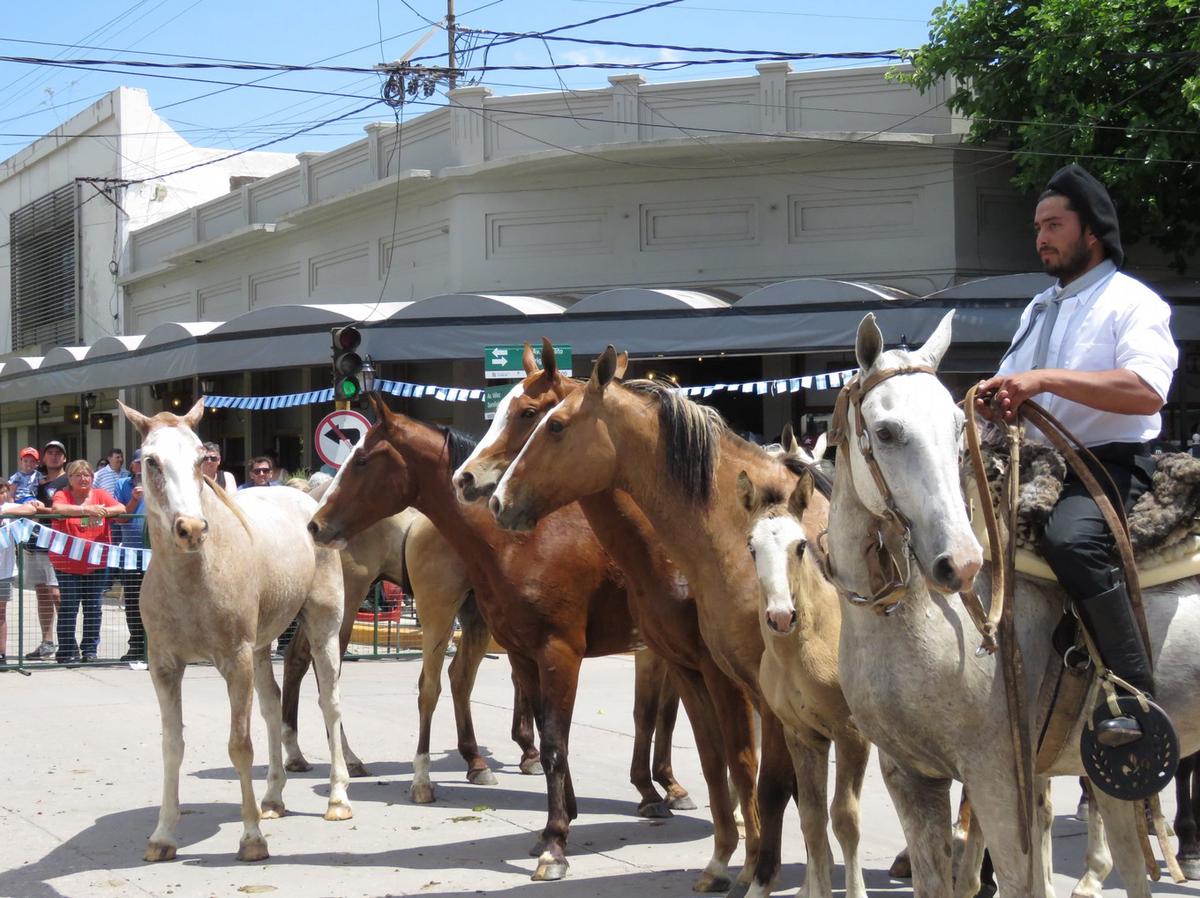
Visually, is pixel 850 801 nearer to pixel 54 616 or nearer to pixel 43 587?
pixel 43 587

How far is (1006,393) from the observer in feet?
13.3

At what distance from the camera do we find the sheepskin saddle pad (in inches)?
163

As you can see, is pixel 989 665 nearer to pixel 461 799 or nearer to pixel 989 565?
pixel 989 565

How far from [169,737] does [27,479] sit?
10.9 metres

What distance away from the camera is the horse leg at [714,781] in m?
6.36

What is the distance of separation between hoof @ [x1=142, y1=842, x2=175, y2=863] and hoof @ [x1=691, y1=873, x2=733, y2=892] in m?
2.74

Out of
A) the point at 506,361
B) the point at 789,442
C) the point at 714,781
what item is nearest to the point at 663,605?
the point at 714,781

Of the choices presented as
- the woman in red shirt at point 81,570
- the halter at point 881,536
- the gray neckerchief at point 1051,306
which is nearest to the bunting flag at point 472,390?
the woman in red shirt at point 81,570

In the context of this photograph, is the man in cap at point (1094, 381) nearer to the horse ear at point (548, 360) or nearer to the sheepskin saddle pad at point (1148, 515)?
the sheepskin saddle pad at point (1148, 515)

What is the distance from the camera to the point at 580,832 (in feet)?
25.0

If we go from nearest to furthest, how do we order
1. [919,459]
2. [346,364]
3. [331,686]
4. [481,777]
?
1. [919,459]
2. [331,686]
3. [481,777]
4. [346,364]

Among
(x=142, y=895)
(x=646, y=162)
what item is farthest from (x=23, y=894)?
(x=646, y=162)

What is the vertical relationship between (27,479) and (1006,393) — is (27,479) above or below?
below

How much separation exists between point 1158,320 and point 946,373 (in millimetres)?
15110
